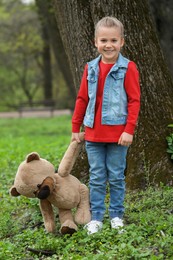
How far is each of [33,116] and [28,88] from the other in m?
9.34

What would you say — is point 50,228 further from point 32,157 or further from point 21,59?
point 21,59

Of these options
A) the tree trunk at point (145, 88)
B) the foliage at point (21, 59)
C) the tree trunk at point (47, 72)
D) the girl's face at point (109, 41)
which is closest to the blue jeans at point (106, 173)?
the girl's face at point (109, 41)

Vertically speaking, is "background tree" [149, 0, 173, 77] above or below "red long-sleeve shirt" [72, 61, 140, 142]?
above

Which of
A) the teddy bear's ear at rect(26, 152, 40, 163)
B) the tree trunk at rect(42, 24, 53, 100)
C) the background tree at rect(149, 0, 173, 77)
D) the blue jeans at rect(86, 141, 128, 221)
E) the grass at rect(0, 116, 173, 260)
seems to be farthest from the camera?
the tree trunk at rect(42, 24, 53, 100)

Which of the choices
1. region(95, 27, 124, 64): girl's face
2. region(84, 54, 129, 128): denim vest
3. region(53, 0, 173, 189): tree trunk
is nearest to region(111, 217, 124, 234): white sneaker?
region(84, 54, 129, 128): denim vest

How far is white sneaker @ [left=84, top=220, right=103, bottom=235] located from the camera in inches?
195

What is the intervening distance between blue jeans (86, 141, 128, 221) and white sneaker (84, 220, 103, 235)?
0.05 meters

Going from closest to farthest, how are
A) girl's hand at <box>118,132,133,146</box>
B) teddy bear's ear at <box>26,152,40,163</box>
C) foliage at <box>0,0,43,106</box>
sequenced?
1. girl's hand at <box>118,132,133,146</box>
2. teddy bear's ear at <box>26,152,40,163</box>
3. foliage at <box>0,0,43,106</box>

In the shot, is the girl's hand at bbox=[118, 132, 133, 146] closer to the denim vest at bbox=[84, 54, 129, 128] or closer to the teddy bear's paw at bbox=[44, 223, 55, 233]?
the denim vest at bbox=[84, 54, 129, 128]

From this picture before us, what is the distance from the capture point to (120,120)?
484 cm

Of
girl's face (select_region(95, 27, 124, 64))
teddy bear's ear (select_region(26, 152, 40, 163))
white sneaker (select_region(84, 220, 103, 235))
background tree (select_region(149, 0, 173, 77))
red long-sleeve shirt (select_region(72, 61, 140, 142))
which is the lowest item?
white sneaker (select_region(84, 220, 103, 235))

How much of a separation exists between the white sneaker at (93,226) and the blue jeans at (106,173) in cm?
5

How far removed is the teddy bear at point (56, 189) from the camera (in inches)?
197

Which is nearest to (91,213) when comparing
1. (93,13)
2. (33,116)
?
(93,13)
